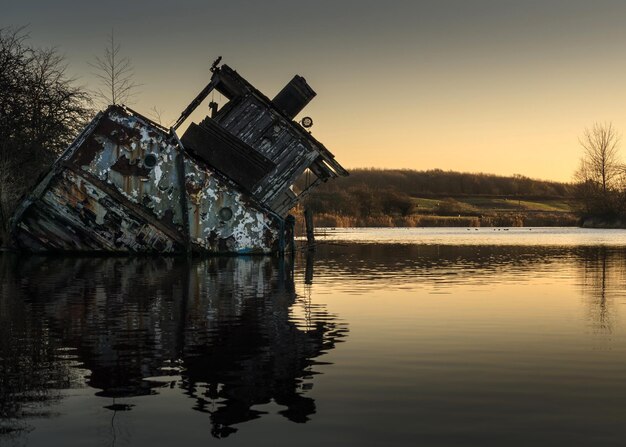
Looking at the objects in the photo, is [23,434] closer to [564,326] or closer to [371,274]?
[564,326]

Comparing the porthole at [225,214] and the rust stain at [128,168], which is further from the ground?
the rust stain at [128,168]

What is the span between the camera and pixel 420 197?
4569 inches

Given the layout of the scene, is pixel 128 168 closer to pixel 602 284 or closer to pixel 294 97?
pixel 294 97

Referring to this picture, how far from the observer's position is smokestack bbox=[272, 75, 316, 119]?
28984 millimetres

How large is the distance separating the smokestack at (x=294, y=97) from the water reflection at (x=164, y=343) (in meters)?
12.8

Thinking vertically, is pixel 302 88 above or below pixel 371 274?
above

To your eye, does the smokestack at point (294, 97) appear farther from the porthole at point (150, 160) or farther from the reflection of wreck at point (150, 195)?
the porthole at point (150, 160)

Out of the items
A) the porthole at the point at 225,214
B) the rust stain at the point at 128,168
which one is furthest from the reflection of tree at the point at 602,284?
the rust stain at the point at 128,168

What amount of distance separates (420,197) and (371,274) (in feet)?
319

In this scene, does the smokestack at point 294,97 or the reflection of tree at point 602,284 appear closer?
the reflection of tree at point 602,284

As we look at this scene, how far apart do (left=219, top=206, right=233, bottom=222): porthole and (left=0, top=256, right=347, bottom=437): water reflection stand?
8.65 metres

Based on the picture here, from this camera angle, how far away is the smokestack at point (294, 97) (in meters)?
29.0

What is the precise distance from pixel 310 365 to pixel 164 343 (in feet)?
6.42

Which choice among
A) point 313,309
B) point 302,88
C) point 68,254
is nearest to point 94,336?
point 313,309
